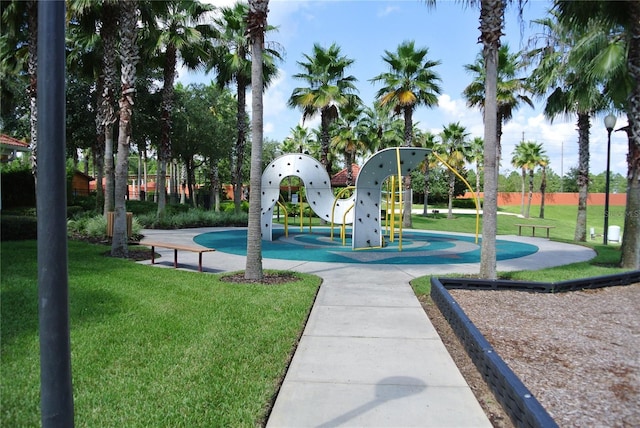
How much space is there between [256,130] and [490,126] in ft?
15.0

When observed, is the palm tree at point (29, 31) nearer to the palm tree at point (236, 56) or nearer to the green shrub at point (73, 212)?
the green shrub at point (73, 212)

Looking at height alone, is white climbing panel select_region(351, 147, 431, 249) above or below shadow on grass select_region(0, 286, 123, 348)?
above

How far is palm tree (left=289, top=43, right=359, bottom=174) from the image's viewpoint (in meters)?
25.0

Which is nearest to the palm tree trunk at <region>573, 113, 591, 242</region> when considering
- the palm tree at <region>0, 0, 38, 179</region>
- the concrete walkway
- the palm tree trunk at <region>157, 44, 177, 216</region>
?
the concrete walkway

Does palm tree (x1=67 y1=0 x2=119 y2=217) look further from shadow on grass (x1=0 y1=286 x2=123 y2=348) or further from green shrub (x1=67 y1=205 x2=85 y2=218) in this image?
shadow on grass (x1=0 y1=286 x2=123 y2=348)

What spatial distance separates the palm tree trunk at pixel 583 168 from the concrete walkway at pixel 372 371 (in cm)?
1516

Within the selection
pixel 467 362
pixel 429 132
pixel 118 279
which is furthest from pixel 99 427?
pixel 429 132

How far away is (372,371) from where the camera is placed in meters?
4.42

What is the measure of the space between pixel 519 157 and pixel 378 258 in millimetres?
43875

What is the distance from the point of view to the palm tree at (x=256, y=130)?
8.76m

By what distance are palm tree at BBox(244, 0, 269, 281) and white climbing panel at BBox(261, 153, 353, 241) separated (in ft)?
28.5

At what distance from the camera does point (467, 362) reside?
15.7 feet

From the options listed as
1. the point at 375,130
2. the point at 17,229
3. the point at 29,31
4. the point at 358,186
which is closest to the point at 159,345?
the point at 358,186

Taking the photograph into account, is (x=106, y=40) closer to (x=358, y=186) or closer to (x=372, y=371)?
(x=358, y=186)
